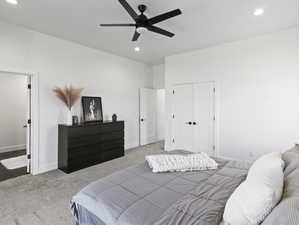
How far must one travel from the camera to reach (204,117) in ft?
14.7

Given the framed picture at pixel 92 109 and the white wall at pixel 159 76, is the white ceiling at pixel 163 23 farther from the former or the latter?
the white wall at pixel 159 76

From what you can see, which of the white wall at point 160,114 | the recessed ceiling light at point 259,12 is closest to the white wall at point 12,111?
the white wall at point 160,114

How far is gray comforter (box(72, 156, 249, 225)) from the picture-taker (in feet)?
3.68

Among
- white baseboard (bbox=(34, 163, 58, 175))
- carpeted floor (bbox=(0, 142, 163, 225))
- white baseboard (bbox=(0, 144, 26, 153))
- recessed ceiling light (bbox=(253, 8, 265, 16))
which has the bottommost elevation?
carpeted floor (bbox=(0, 142, 163, 225))

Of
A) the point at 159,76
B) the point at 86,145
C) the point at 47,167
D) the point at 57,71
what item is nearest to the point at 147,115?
the point at 159,76

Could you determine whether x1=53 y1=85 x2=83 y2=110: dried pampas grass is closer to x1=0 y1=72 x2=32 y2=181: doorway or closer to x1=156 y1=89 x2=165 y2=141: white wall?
x1=0 y1=72 x2=32 y2=181: doorway

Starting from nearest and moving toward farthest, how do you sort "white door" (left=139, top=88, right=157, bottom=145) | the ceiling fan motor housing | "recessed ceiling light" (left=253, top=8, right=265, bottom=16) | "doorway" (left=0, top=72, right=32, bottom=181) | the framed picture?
the ceiling fan motor housing
"recessed ceiling light" (left=253, top=8, right=265, bottom=16)
the framed picture
"doorway" (left=0, top=72, right=32, bottom=181)
"white door" (left=139, top=88, right=157, bottom=145)

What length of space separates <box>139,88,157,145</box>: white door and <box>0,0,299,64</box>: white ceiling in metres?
2.26

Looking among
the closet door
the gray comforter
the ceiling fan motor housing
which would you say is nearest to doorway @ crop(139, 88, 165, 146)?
the closet door

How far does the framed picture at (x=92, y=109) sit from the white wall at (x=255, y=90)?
9.21 ft

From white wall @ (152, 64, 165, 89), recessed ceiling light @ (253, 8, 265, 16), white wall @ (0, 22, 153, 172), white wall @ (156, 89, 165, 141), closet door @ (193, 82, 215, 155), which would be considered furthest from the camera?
white wall @ (156, 89, 165, 141)

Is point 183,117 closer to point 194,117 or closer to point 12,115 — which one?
point 194,117

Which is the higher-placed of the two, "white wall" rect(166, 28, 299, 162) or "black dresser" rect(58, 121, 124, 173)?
"white wall" rect(166, 28, 299, 162)

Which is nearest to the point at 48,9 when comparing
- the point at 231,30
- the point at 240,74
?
the point at 231,30
